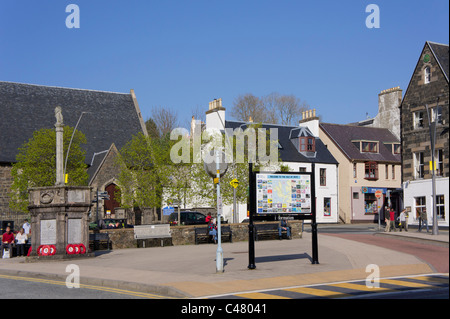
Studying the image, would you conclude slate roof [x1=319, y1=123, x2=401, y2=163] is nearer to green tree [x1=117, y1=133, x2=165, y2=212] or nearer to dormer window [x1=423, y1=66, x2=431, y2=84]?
green tree [x1=117, y1=133, x2=165, y2=212]

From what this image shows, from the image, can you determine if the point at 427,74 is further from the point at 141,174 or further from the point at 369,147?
the point at 369,147

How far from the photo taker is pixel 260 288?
42.2 feet

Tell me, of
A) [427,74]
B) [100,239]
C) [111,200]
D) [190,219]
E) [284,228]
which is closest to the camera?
[427,74]

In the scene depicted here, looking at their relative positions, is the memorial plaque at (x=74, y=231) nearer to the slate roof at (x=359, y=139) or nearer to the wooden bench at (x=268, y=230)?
the wooden bench at (x=268, y=230)

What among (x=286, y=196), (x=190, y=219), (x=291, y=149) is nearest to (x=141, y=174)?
(x=190, y=219)

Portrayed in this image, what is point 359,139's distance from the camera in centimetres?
6638

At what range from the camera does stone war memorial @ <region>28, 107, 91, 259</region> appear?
75.4 feet

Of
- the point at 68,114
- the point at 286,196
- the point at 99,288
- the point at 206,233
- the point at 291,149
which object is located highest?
the point at 68,114

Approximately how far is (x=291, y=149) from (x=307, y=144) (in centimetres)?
188

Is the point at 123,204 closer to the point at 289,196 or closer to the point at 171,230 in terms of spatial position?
the point at 171,230

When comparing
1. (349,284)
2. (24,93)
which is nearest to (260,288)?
(349,284)
